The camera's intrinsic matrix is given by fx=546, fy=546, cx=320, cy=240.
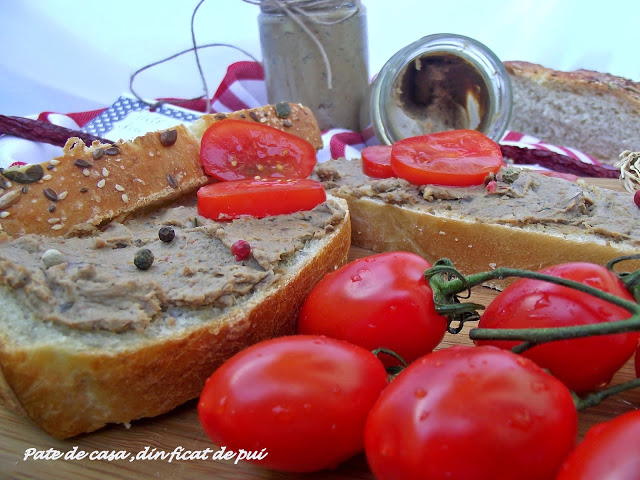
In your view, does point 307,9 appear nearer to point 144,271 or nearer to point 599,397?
point 144,271

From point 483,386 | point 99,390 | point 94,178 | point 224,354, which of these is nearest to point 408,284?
point 483,386

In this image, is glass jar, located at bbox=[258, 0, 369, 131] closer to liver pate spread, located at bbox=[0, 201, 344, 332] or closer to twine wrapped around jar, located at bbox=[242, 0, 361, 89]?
twine wrapped around jar, located at bbox=[242, 0, 361, 89]

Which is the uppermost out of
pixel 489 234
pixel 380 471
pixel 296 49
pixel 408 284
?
pixel 296 49

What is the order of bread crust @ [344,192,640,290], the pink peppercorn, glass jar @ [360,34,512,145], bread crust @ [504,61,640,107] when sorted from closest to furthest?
the pink peppercorn → bread crust @ [344,192,640,290] → glass jar @ [360,34,512,145] → bread crust @ [504,61,640,107]

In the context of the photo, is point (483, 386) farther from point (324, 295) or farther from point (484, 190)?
point (484, 190)

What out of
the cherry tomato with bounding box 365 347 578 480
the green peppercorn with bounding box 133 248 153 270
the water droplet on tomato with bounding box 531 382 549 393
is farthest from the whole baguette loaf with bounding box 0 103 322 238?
the water droplet on tomato with bounding box 531 382 549 393

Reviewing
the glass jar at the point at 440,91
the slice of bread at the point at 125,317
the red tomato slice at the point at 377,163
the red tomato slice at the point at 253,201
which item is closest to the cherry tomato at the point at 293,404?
the slice of bread at the point at 125,317
